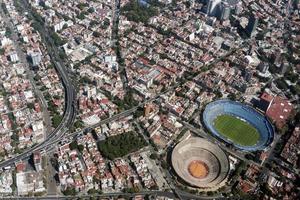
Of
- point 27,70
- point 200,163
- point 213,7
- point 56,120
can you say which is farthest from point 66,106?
point 213,7

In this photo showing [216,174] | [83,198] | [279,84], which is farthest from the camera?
[279,84]

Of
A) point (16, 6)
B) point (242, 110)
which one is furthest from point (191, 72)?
point (16, 6)

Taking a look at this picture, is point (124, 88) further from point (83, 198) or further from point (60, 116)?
point (83, 198)

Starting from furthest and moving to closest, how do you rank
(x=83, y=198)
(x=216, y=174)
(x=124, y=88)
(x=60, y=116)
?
(x=124, y=88)
(x=60, y=116)
(x=216, y=174)
(x=83, y=198)

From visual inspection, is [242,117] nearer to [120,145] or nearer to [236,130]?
[236,130]

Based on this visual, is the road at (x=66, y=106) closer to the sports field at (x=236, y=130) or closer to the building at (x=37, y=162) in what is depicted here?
the building at (x=37, y=162)
